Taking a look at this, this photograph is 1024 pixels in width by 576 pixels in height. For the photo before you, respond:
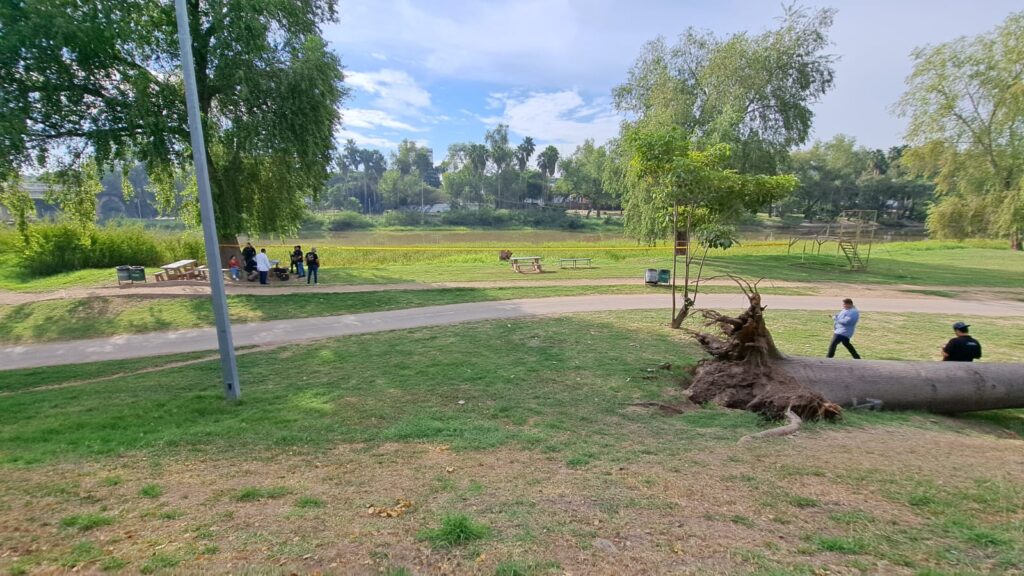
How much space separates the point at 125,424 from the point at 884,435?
923 cm

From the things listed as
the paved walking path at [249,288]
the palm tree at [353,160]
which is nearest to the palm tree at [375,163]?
the palm tree at [353,160]

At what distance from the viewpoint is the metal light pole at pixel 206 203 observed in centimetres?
622

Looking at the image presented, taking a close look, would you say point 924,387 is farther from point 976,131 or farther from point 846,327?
point 976,131

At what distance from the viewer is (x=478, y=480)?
4238mm

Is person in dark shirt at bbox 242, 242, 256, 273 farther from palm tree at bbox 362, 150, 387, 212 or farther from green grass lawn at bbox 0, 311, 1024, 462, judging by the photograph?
palm tree at bbox 362, 150, 387, 212

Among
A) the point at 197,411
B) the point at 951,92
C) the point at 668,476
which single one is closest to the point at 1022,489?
the point at 668,476

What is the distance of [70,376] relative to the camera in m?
8.34

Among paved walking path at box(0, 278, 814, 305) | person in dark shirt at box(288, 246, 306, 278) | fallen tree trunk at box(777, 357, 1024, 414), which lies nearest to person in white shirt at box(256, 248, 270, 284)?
paved walking path at box(0, 278, 814, 305)

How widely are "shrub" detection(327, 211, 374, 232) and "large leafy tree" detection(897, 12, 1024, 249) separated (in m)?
70.2

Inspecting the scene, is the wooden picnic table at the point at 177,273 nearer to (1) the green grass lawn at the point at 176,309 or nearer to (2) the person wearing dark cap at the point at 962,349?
(1) the green grass lawn at the point at 176,309

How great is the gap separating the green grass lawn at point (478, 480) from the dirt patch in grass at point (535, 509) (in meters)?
0.02

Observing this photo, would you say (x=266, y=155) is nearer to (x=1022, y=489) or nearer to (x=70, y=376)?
(x=70, y=376)

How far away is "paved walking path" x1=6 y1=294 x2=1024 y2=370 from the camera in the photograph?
993 cm

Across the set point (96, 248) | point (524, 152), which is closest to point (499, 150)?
point (524, 152)
